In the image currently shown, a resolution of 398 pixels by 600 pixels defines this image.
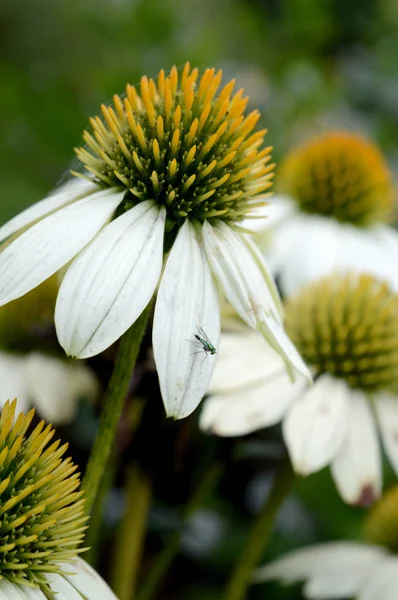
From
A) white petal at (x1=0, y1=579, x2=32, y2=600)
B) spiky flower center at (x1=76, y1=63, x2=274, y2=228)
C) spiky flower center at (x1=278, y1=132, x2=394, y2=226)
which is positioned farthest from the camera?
spiky flower center at (x1=278, y1=132, x2=394, y2=226)

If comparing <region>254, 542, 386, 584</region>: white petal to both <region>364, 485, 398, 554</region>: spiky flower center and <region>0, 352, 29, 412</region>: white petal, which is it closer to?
<region>364, 485, 398, 554</region>: spiky flower center

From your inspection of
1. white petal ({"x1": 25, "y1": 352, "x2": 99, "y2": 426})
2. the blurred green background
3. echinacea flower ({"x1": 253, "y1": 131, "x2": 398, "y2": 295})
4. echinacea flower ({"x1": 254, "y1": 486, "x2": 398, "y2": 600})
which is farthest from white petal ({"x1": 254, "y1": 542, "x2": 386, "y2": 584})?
echinacea flower ({"x1": 253, "y1": 131, "x2": 398, "y2": 295})

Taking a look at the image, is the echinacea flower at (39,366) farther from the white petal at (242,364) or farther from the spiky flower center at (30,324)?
the white petal at (242,364)

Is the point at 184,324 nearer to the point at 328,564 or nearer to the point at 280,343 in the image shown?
the point at 280,343

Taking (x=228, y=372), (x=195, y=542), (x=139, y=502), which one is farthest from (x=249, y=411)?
(x=195, y=542)

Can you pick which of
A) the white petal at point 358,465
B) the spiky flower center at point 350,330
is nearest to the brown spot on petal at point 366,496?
the white petal at point 358,465

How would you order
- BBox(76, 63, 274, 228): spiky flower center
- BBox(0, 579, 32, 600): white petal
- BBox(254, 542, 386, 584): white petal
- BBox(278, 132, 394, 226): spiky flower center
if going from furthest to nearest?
1. BBox(278, 132, 394, 226): spiky flower center
2. BBox(254, 542, 386, 584): white petal
3. BBox(76, 63, 274, 228): spiky flower center
4. BBox(0, 579, 32, 600): white petal
